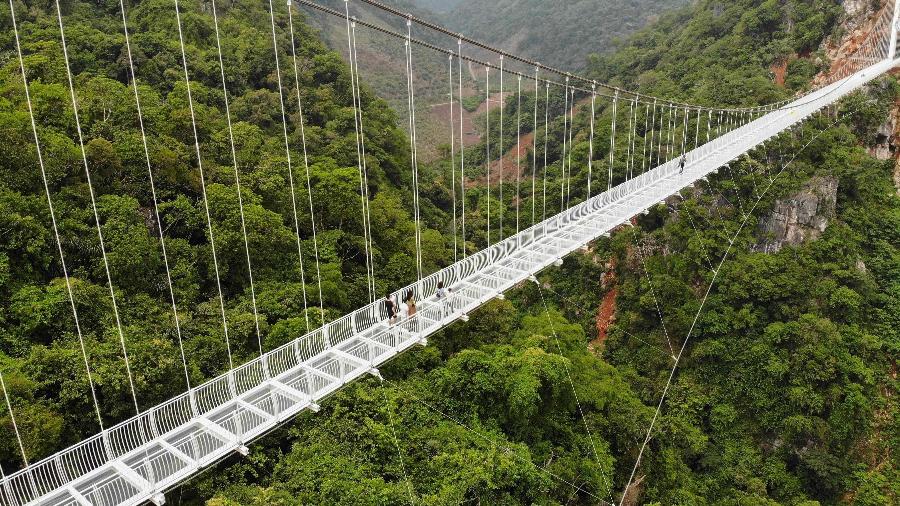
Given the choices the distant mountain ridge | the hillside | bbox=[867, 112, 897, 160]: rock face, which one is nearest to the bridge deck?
the hillside

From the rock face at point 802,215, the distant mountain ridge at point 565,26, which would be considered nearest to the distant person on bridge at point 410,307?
the rock face at point 802,215

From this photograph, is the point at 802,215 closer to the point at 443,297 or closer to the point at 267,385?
the point at 443,297

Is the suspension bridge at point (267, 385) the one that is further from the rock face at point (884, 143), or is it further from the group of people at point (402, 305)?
the rock face at point (884, 143)

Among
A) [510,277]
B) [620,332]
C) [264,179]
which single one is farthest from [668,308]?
[264,179]

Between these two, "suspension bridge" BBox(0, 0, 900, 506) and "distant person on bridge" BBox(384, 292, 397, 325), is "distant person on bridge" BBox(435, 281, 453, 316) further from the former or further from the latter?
"distant person on bridge" BBox(384, 292, 397, 325)

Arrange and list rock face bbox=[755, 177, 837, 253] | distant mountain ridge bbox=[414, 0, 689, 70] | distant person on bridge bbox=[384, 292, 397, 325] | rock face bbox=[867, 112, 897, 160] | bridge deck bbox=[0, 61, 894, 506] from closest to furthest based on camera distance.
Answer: bridge deck bbox=[0, 61, 894, 506] < distant person on bridge bbox=[384, 292, 397, 325] < rock face bbox=[755, 177, 837, 253] < rock face bbox=[867, 112, 897, 160] < distant mountain ridge bbox=[414, 0, 689, 70]

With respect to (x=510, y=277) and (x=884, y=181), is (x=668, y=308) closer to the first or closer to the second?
(x=884, y=181)
